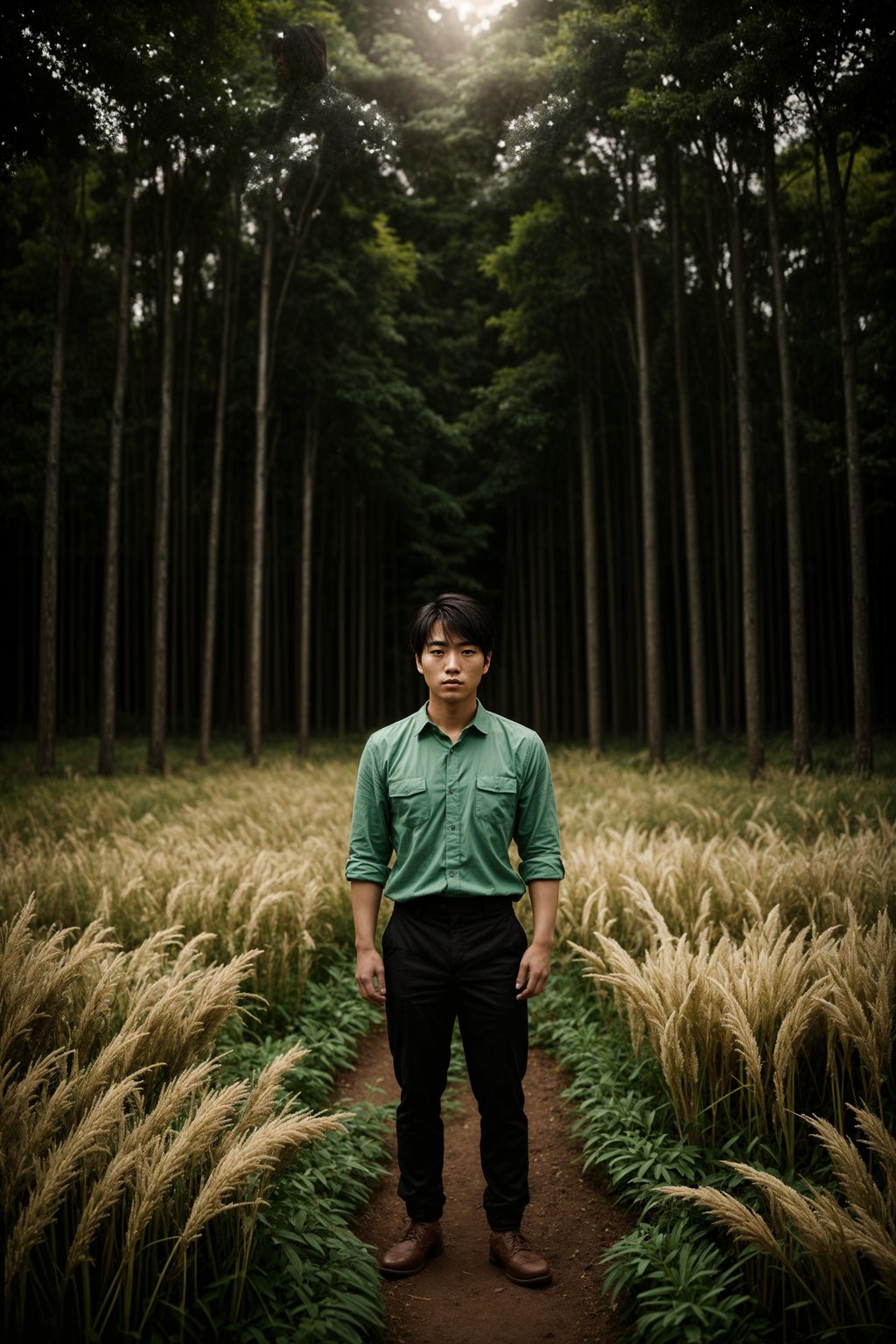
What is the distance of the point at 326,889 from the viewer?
20.3ft

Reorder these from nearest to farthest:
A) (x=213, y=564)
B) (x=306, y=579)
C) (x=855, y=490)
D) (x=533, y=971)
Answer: (x=533, y=971), (x=855, y=490), (x=213, y=564), (x=306, y=579)

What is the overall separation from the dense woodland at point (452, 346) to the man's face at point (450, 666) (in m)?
6.27

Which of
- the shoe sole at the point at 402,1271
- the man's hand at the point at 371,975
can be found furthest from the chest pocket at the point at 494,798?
the shoe sole at the point at 402,1271

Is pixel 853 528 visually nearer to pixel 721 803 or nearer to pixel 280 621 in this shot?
pixel 721 803

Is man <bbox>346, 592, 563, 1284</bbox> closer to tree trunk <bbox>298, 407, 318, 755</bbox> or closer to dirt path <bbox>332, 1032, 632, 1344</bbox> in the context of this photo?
dirt path <bbox>332, 1032, 632, 1344</bbox>

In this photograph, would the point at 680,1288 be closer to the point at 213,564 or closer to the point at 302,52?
the point at 302,52

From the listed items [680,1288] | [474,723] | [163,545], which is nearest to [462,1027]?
[680,1288]

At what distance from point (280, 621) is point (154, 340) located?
948 centimetres

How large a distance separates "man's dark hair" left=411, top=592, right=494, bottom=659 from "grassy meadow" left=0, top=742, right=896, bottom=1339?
150 centimetres

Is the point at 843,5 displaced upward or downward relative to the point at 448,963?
upward

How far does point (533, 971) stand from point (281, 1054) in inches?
68.4

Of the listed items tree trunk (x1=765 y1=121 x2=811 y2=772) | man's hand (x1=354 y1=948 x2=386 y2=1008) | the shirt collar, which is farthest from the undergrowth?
tree trunk (x1=765 y1=121 x2=811 y2=772)

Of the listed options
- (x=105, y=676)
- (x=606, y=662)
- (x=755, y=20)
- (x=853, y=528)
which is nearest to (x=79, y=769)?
(x=105, y=676)

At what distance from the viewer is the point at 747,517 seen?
39.7ft
